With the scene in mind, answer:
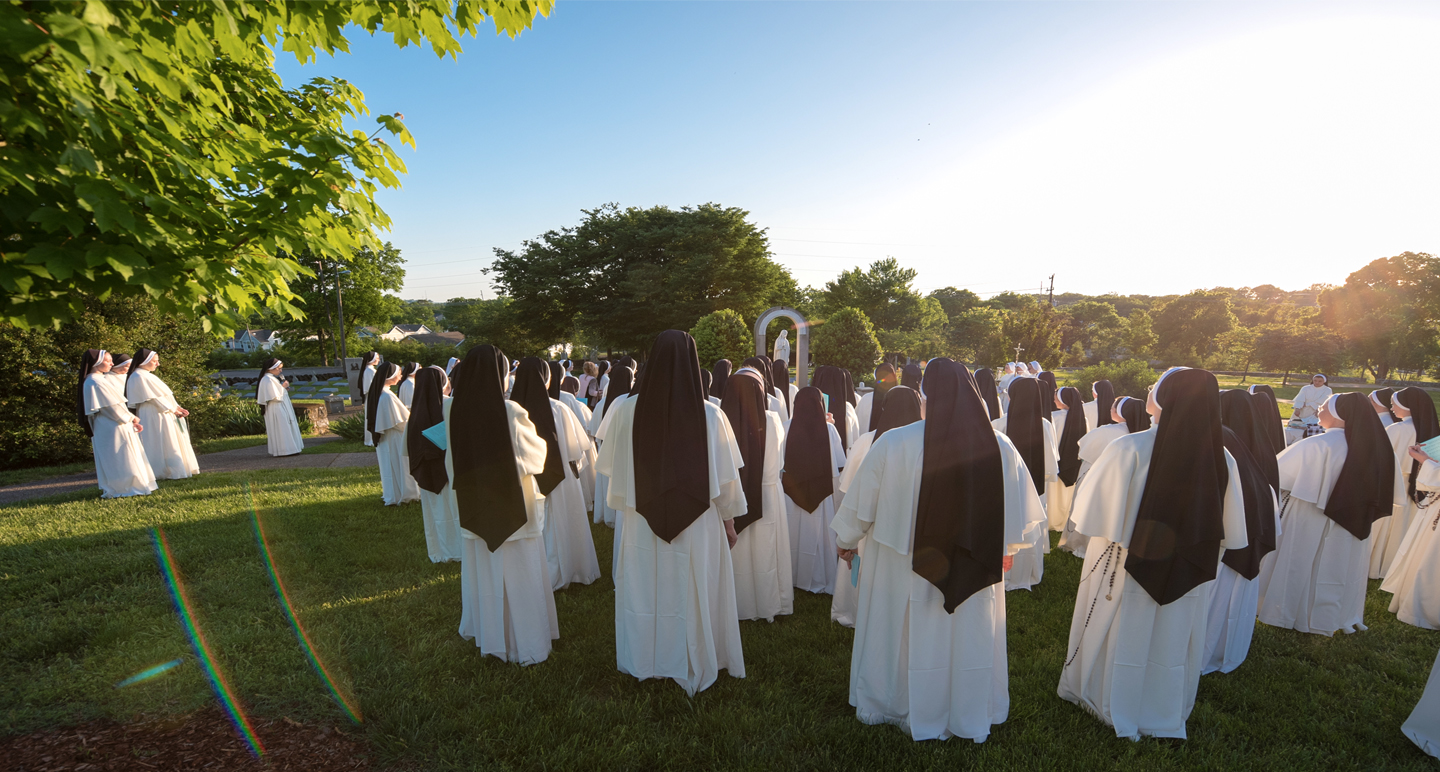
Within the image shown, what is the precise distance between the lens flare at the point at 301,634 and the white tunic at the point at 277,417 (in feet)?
19.3

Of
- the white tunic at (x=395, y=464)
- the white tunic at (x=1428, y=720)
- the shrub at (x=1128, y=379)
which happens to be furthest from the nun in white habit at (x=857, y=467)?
the shrub at (x=1128, y=379)

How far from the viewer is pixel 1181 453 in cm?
346

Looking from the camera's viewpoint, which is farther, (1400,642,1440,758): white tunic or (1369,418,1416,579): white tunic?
(1369,418,1416,579): white tunic

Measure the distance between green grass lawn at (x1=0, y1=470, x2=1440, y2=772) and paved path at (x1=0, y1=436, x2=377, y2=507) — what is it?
15.6 ft

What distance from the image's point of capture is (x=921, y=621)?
3.51 meters

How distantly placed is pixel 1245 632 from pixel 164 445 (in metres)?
15.3

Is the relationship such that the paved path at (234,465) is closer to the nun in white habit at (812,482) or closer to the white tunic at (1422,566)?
the nun in white habit at (812,482)

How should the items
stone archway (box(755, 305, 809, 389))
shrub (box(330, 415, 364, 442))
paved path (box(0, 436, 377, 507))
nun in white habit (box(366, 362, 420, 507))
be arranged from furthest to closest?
1. stone archway (box(755, 305, 809, 389))
2. shrub (box(330, 415, 364, 442))
3. paved path (box(0, 436, 377, 507))
4. nun in white habit (box(366, 362, 420, 507))

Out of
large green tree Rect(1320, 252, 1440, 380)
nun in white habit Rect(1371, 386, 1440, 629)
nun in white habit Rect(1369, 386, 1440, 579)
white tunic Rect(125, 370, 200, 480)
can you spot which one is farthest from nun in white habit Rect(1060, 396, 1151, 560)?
large green tree Rect(1320, 252, 1440, 380)

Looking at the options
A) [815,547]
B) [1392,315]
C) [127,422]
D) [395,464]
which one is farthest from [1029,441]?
[1392,315]

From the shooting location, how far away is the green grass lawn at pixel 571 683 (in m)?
3.46

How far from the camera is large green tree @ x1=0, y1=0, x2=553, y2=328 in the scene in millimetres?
2281

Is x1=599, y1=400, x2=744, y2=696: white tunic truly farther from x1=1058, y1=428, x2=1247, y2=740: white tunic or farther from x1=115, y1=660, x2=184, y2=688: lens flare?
x1=115, y1=660, x2=184, y2=688: lens flare

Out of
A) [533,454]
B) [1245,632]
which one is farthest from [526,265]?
[1245,632]
